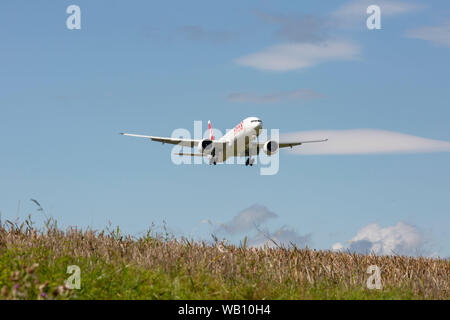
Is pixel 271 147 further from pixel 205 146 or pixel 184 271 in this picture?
pixel 184 271

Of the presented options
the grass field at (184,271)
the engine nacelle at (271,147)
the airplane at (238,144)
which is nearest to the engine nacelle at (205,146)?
the airplane at (238,144)

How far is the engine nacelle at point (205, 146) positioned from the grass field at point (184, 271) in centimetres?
3594

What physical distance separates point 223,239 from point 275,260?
2.65 m

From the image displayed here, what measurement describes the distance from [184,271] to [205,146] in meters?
41.7

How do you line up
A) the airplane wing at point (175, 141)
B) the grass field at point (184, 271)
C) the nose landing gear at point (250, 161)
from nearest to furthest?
the grass field at point (184, 271) < the airplane wing at point (175, 141) < the nose landing gear at point (250, 161)

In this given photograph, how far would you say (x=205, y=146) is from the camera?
53375 mm

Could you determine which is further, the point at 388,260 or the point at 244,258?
the point at 388,260

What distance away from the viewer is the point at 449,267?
17.8 metres

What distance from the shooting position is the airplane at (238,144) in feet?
176

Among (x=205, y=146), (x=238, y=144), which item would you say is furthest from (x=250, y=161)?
(x=205, y=146)

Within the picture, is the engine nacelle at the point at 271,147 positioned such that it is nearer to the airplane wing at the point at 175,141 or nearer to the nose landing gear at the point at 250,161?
the nose landing gear at the point at 250,161

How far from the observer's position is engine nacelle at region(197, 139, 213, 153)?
5300 centimetres
